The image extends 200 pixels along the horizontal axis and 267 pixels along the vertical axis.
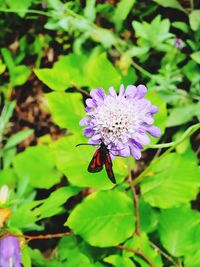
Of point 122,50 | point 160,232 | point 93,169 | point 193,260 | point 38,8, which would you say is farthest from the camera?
point 38,8

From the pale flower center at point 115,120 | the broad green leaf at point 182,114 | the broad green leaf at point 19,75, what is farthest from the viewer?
the broad green leaf at point 19,75

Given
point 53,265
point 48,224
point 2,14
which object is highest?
point 2,14

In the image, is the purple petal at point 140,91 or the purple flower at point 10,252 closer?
the purple petal at point 140,91

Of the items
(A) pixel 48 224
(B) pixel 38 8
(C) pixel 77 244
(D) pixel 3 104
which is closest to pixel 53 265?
(C) pixel 77 244

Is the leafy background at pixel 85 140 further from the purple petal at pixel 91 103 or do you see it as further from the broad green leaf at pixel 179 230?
the purple petal at pixel 91 103

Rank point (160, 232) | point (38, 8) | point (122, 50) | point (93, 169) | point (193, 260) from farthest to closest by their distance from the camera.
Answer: point (38, 8) → point (122, 50) → point (160, 232) → point (193, 260) → point (93, 169)

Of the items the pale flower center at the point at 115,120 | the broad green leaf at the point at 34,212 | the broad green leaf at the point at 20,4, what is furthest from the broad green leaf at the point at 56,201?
the broad green leaf at the point at 20,4

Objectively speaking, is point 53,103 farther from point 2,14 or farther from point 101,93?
point 2,14
